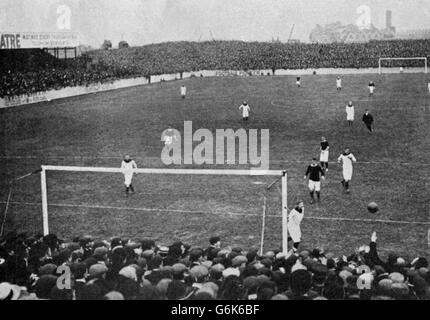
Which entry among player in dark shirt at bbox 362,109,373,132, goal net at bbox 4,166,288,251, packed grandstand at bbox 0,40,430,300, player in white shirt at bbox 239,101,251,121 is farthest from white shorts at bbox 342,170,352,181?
player in white shirt at bbox 239,101,251,121

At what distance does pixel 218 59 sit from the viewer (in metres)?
79.5

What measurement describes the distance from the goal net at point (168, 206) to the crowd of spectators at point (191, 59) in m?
29.0

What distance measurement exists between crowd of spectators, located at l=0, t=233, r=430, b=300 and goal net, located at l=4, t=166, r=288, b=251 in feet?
9.38

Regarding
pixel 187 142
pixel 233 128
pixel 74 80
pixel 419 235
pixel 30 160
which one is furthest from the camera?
pixel 74 80

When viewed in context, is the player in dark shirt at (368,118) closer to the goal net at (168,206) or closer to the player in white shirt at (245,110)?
the player in white shirt at (245,110)

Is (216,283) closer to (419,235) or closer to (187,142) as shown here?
(419,235)

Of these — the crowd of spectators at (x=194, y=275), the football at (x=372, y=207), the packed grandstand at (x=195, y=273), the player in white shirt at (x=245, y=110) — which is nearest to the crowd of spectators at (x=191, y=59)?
the player in white shirt at (x=245, y=110)

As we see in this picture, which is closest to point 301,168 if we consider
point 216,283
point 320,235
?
point 320,235

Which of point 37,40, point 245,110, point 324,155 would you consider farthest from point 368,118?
point 37,40

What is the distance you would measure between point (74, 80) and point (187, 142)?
86.3 feet

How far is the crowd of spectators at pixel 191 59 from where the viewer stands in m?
51.6

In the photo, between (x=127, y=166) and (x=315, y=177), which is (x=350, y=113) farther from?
(x=127, y=166)

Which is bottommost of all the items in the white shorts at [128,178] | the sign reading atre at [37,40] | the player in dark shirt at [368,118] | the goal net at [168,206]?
the goal net at [168,206]

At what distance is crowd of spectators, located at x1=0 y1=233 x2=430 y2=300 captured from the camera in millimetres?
7990
